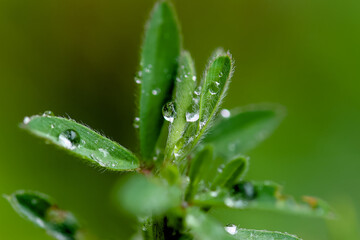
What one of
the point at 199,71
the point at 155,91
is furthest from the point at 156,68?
the point at 199,71

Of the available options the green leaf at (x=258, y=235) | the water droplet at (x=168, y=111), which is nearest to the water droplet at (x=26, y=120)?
the water droplet at (x=168, y=111)

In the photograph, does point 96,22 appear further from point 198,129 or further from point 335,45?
point 198,129

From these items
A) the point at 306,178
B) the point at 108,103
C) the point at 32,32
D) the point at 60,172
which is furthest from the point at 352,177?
the point at 32,32

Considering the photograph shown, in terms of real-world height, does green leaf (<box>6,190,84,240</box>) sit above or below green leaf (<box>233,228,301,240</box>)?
above

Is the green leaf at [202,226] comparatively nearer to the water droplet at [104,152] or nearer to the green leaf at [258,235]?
the green leaf at [258,235]

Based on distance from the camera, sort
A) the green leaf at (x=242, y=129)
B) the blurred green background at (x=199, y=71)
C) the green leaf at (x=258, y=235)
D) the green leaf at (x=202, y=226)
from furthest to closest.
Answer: the blurred green background at (x=199, y=71) < the green leaf at (x=242, y=129) < the green leaf at (x=258, y=235) < the green leaf at (x=202, y=226)

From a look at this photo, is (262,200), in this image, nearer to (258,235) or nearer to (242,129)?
(258,235)

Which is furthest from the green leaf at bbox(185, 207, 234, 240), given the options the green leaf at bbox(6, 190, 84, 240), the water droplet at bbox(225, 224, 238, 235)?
the green leaf at bbox(6, 190, 84, 240)

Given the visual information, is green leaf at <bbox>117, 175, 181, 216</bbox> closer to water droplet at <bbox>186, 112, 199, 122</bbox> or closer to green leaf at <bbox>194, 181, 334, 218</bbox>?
green leaf at <bbox>194, 181, 334, 218</bbox>
